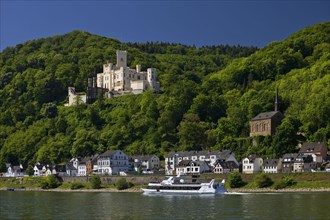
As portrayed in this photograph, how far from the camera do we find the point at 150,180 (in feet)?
270

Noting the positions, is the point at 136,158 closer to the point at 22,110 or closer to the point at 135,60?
the point at 22,110

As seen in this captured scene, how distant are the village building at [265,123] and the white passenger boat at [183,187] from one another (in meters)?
20.9

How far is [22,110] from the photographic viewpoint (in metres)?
141

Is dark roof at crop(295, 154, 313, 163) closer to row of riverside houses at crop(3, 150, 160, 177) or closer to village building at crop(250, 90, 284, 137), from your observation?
village building at crop(250, 90, 284, 137)

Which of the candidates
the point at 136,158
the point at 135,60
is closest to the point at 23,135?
the point at 136,158

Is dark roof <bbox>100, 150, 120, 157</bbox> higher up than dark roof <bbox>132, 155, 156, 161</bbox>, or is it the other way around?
dark roof <bbox>100, 150, 120, 157</bbox>

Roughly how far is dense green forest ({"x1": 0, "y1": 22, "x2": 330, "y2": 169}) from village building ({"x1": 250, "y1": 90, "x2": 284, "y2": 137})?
91.0 inches

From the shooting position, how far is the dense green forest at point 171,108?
9406cm

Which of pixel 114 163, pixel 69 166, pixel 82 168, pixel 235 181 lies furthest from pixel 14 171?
pixel 235 181

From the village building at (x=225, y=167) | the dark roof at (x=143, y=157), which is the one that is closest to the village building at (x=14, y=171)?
the dark roof at (x=143, y=157)

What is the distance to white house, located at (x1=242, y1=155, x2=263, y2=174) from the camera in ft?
265

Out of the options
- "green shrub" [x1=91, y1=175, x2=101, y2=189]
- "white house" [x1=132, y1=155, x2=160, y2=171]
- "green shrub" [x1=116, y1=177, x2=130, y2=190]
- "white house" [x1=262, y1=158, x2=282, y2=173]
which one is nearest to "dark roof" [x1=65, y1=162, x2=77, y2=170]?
"white house" [x1=132, y1=155, x2=160, y2=171]

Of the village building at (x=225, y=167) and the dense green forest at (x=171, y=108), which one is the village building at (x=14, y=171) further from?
the village building at (x=225, y=167)

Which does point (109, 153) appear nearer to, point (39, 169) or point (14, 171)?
point (39, 169)
